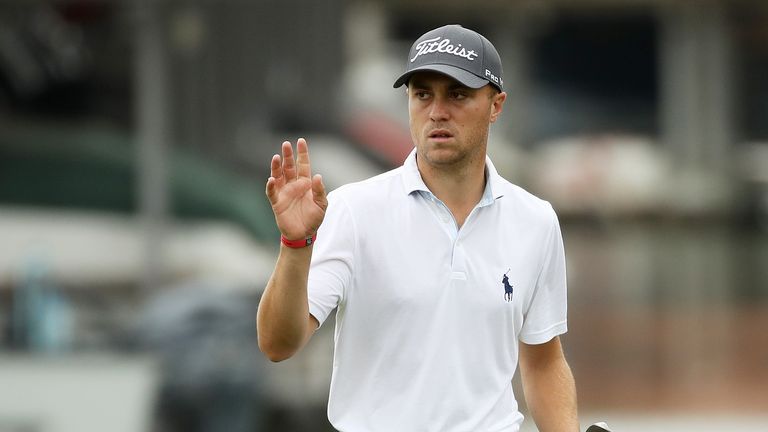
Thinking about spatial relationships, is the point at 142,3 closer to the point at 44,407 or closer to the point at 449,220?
the point at 44,407

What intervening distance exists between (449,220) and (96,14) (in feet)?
19.0

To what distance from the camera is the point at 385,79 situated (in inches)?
874

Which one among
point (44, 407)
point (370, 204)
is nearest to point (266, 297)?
point (370, 204)

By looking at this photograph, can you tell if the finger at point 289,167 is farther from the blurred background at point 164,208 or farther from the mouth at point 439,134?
the blurred background at point 164,208

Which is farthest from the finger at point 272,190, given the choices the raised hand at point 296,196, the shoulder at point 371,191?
the shoulder at point 371,191

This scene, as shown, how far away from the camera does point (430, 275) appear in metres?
4.36

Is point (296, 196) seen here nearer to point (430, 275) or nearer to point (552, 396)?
point (430, 275)

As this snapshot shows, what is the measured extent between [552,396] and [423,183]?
0.71 m

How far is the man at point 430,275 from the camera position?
14.2 ft

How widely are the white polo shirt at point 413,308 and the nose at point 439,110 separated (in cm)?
21

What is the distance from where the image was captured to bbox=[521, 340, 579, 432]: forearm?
4695 millimetres

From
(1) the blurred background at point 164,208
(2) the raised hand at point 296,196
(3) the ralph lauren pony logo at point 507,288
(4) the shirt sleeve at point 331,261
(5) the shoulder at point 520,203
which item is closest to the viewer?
(2) the raised hand at point 296,196

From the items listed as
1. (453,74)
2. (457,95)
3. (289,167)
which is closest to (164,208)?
(457,95)

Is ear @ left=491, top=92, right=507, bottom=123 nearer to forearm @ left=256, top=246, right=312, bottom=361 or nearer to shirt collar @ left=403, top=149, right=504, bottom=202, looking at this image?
shirt collar @ left=403, top=149, right=504, bottom=202
